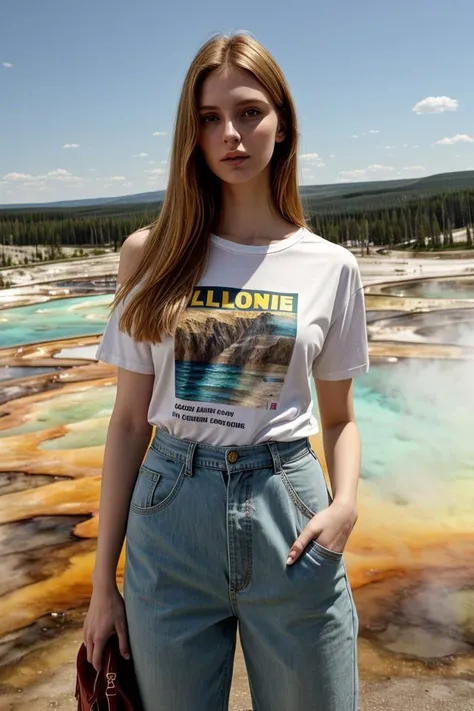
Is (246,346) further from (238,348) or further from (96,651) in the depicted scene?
(96,651)

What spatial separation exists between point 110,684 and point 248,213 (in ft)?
2.41

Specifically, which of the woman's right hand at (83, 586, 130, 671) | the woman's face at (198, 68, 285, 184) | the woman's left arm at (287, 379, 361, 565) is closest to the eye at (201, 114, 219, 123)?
the woman's face at (198, 68, 285, 184)

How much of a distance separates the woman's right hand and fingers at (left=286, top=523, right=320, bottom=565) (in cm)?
28

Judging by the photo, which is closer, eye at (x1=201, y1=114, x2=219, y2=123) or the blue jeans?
the blue jeans

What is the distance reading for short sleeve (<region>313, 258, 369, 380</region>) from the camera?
108cm

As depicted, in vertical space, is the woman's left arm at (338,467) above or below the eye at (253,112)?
below

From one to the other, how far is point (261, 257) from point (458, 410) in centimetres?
260

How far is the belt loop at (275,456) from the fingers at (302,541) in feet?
0.29

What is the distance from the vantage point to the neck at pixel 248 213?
3.62 feet

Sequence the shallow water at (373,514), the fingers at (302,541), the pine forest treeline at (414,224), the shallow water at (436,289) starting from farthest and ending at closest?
the pine forest treeline at (414,224) < the shallow water at (436,289) < the shallow water at (373,514) < the fingers at (302,541)

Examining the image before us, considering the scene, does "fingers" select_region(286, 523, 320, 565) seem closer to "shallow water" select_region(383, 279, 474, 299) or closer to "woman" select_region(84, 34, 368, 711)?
"woman" select_region(84, 34, 368, 711)

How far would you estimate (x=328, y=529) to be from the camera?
0.98 m

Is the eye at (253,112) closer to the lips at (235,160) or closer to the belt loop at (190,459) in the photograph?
the lips at (235,160)

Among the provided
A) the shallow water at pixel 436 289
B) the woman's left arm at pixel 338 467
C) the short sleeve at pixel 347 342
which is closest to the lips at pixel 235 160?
the short sleeve at pixel 347 342
